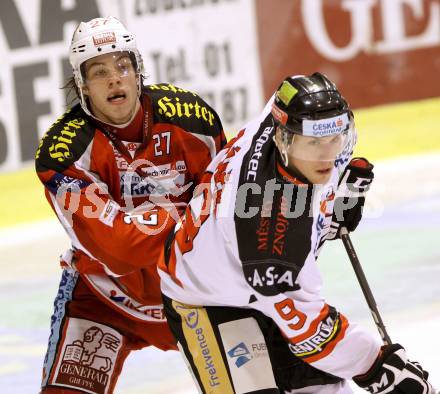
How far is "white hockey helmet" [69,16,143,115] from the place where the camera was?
4145 millimetres

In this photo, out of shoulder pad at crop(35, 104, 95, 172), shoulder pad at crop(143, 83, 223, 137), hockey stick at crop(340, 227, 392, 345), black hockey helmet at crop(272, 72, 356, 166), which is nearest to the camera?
black hockey helmet at crop(272, 72, 356, 166)

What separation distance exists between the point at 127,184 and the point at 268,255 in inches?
40.6

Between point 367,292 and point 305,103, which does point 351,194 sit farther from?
point 305,103

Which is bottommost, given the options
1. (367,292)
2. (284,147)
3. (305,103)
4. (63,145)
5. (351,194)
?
(367,292)

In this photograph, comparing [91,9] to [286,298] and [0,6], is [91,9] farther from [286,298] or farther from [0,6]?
[286,298]

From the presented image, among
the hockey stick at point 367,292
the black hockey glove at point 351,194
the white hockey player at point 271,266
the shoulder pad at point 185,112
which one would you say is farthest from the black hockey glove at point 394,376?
the shoulder pad at point 185,112

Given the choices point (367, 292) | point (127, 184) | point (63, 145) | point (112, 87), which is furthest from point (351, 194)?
point (63, 145)

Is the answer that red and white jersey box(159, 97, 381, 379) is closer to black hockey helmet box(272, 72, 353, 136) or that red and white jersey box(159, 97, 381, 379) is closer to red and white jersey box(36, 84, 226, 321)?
black hockey helmet box(272, 72, 353, 136)

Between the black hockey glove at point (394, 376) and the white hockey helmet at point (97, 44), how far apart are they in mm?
1441

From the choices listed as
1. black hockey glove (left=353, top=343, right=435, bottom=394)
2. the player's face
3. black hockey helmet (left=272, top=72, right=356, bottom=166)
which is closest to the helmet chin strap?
black hockey helmet (left=272, top=72, right=356, bottom=166)

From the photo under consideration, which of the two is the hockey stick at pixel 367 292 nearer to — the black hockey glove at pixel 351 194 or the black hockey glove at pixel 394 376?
the black hockey glove at pixel 351 194

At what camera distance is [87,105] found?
4180 millimetres

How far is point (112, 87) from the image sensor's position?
4078mm

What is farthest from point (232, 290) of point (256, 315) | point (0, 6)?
point (0, 6)
